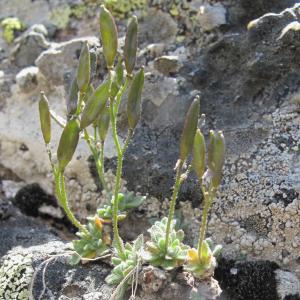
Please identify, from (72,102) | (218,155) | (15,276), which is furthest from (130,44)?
(15,276)

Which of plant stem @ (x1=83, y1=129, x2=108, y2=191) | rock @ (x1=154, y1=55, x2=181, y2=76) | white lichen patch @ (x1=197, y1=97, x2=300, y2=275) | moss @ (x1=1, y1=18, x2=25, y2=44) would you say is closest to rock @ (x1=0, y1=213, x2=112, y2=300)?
plant stem @ (x1=83, y1=129, x2=108, y2=191)

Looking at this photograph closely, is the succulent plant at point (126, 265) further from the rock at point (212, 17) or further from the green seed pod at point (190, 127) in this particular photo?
the rock at point (212, 17)

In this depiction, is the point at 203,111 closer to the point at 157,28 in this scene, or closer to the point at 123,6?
the point at 157,28

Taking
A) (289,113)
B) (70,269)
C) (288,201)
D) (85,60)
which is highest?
(85,60)

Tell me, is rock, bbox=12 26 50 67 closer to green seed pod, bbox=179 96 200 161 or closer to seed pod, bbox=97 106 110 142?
seed pod, bbox=97 106 110 142

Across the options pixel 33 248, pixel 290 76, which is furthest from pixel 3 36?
pixel 290 76

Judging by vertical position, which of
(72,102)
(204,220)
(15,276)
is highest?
(72,102)

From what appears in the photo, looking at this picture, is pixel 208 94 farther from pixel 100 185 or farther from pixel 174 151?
pixel 100 185
